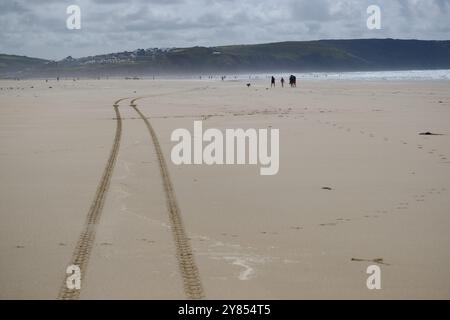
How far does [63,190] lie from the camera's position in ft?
29.0

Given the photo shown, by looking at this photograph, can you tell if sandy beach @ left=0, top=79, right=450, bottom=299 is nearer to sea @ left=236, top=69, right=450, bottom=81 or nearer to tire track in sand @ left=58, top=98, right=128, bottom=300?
tire track in sand @ left=58, top=98, right=128, bottom=300

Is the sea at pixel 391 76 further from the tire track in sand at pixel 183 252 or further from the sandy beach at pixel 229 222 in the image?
the tire track in sand at pixel 183 252

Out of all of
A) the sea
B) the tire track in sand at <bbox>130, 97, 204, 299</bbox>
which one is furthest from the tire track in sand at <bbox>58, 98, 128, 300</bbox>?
the sea

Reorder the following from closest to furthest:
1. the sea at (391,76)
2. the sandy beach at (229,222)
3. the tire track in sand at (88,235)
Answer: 1. the tire track in sand at (88,235)
2. the sandy beach at (229,222)
3. the sea at (391,76)

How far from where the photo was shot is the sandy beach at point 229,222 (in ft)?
16.7

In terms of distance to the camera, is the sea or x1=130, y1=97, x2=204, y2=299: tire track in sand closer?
x1=130, y1=97, x2=204, y2=299: tire track in sand

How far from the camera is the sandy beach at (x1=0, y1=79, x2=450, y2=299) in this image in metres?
5.08

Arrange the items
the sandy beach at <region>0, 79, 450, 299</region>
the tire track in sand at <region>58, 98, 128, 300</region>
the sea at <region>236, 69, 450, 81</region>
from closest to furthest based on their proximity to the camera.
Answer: the tire track in sand at <region>58, 98, 128, 300</region>, the sandy beach at <region>0, 79, 450, 299</region>, the sea at <region>236, 69, 450, 81</region>

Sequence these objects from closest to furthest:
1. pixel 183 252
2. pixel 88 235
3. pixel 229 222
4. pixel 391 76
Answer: pixel 183 252
pixel 88 235
pixel 229 222
pixel 391 76

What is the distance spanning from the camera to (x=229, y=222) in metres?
7.00

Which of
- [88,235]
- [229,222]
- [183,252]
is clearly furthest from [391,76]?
[183,252]

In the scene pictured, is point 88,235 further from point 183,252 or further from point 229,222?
point 229,222

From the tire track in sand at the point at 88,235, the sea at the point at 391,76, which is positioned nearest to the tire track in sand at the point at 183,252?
the tire track in sand at the point at 88,235

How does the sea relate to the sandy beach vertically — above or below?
above
